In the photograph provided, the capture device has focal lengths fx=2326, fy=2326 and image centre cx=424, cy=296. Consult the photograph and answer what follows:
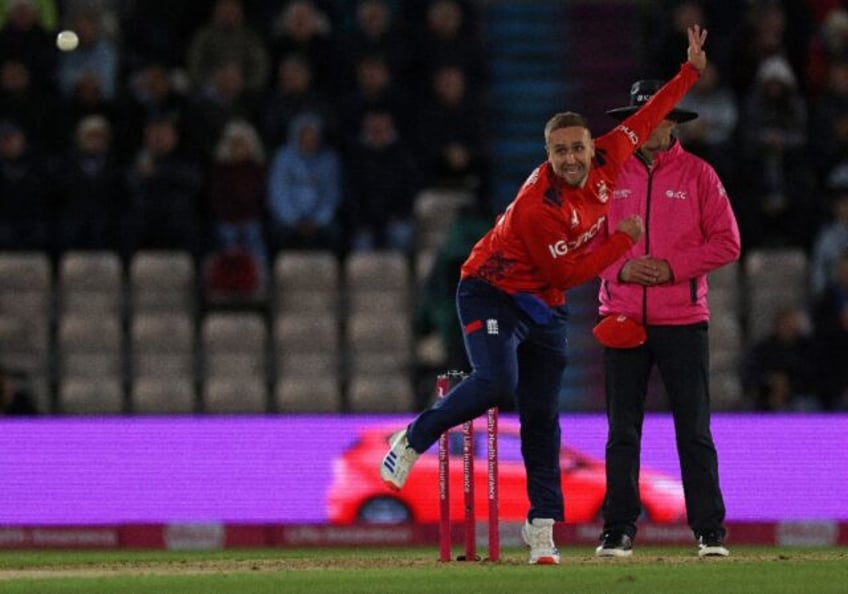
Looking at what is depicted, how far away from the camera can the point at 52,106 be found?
1784 cm

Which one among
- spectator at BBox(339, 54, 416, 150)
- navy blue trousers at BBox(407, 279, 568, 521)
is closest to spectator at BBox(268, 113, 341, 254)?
spectator at BBox(339, 54, 416, 150)

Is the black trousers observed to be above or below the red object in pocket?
below

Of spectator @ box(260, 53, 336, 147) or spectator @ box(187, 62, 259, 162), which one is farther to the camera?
spectator @ box(260, 53, 336, 147)

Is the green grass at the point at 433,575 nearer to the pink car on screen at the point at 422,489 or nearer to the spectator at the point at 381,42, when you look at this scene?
the pink car on screen at the point at 422,489

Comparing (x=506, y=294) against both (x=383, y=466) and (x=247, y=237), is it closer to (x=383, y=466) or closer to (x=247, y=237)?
(x=383, y=466)

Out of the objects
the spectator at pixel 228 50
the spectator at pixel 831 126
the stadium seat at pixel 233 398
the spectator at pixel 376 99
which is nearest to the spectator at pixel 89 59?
the spectator at pixel 228 50

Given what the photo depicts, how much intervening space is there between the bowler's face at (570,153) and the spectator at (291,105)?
7.86 m

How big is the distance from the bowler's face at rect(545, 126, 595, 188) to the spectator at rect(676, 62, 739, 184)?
748 centimetres

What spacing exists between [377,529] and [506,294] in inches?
162

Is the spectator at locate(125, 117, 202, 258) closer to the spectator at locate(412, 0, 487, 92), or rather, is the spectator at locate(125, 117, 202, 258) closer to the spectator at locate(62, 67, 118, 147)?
the spectator at locate(62, 67, 118, 147)

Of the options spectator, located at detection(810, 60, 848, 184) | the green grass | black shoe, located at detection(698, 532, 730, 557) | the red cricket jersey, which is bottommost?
the green grass

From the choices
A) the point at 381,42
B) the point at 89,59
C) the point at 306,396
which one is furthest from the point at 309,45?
the point at 306,396

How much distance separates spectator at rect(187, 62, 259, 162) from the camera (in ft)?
58.7

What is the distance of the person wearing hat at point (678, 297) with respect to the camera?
11.0 m
